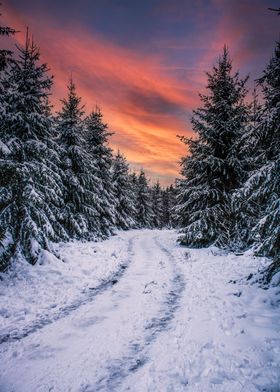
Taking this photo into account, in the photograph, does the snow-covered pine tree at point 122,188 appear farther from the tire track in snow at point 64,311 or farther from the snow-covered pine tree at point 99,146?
the tire track in snow at point 64,311

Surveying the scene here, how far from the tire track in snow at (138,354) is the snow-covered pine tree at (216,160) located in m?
10.1

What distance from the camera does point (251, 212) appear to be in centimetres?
1811

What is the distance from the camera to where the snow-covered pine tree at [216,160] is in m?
18.9

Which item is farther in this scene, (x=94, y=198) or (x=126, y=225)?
(x=126, y=225)

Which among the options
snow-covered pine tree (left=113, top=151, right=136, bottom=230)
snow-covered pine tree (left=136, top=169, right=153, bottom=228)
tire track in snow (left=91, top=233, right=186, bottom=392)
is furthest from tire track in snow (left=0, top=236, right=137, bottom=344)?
snow-covered pine tree (left=136, top=169, right=153, bottom=228)

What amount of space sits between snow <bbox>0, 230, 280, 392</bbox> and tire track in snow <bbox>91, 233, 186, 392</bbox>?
0.02 m

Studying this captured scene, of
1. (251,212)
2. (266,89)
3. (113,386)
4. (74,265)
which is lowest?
(113,386)

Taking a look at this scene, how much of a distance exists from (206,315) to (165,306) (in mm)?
1338

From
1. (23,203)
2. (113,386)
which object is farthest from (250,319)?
(23,203)

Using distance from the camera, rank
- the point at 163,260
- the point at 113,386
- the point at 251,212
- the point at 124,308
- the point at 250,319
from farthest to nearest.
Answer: the point at 251,212, the point at 163,260, the point at 124,308, the point at 250,319, the point at 113,386

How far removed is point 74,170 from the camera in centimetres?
2212

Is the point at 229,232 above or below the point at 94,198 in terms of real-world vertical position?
below

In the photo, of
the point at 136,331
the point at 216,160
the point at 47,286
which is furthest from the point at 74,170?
the point at 136,331

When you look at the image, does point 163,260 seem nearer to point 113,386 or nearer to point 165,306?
point 165,306
